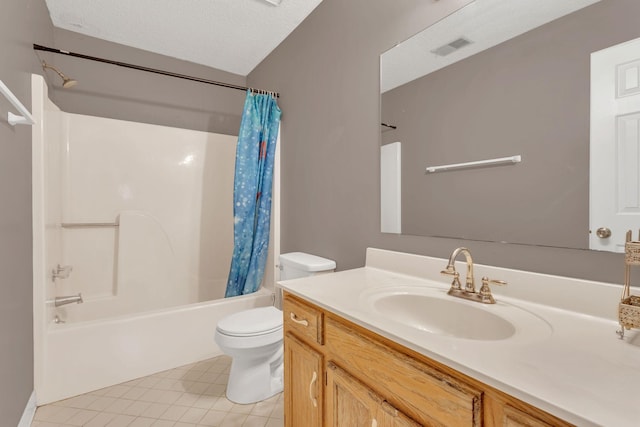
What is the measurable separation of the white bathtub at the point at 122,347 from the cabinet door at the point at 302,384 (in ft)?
3.63

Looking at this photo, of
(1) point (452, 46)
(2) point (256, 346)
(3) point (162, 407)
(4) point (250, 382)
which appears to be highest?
(1) point (452, 46)

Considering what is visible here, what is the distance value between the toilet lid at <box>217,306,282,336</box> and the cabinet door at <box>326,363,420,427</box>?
0.69 meters

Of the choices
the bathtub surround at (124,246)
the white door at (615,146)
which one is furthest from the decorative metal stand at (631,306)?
the bathtub surround at (124,246)

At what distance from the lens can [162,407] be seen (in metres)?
1.57

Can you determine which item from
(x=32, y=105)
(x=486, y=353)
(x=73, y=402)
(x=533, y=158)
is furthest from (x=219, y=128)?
(x=486, y=353)

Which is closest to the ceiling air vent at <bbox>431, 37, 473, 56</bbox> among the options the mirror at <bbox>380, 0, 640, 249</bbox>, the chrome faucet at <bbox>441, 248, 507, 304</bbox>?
the mirror at <bbox>380, 0, 640, 249</bbox>

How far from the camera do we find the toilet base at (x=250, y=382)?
161 centimetres

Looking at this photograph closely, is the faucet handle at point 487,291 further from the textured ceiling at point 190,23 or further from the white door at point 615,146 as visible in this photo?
the textured ceiling at point 190,23

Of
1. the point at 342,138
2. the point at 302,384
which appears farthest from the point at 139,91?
the point at 302,384

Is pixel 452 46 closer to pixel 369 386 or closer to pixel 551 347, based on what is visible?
pixel 551 347

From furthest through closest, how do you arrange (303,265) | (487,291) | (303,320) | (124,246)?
(124,246) < (303,265) < (303,320) < (487,291)

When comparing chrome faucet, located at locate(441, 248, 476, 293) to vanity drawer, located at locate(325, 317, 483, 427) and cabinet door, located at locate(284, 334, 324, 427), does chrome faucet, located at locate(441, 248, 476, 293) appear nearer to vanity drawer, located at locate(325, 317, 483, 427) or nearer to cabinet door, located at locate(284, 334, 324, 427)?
vanity drawer, located at locate(325, 317, 483, 427)

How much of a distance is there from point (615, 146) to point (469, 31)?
67 centimetres

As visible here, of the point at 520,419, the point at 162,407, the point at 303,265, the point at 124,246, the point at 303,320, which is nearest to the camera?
the point at 520,419
